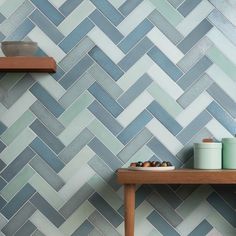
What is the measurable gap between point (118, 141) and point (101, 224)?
0.40m

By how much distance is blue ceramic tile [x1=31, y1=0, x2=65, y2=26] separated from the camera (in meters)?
2.33

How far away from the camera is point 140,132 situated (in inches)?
90.7

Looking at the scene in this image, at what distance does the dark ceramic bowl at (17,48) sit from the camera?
2.18 m

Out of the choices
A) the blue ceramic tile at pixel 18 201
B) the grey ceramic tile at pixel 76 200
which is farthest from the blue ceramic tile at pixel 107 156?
the blue ceramic tile at pixel 18 201


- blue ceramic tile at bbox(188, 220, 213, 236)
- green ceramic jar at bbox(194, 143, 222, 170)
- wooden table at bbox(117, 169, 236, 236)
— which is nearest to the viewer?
wooden table at bbox(117, 169, 236, 236)

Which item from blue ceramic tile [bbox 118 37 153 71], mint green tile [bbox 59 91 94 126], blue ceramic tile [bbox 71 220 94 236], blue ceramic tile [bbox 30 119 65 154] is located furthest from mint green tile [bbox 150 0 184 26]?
blue ceramic tile [bbox 71 220 94 236]

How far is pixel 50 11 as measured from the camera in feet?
7.66

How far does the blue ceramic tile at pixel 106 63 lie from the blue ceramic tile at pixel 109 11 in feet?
0.52

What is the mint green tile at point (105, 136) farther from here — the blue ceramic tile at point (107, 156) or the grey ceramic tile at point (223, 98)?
the grey ceramic tile at point (223, 98)

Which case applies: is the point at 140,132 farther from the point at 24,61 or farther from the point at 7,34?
the point at 7,34

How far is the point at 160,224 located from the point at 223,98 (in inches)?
26.0

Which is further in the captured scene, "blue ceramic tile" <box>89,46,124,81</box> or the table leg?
"blue ceramic tile" <box>89,46,124,81</box>

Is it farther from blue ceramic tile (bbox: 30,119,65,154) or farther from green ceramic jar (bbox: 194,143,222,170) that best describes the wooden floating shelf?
green ceramic jar (bbox: 194,143,222,170)

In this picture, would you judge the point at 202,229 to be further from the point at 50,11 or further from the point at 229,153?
the point at 50,11
